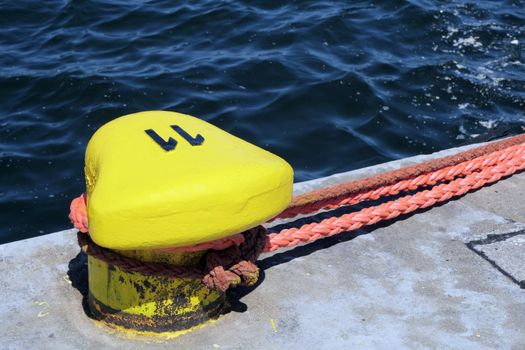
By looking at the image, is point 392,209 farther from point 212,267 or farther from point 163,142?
point 163,142

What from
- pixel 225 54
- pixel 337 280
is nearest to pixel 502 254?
pixel 337 280

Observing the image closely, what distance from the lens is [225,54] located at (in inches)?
251

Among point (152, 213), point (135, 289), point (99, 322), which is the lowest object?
point (99, 322)

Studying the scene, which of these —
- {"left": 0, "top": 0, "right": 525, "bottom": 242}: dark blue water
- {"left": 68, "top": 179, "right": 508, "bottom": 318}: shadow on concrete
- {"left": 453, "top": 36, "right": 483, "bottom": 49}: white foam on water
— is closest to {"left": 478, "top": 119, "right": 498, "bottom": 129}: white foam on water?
{"left": 0, "top": 0, "right": 525, "bottom": 242}: dark blue water

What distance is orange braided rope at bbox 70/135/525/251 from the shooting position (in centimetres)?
296

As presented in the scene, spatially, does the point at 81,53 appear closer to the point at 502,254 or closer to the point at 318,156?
the point at 318,156

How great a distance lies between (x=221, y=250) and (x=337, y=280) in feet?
1.64

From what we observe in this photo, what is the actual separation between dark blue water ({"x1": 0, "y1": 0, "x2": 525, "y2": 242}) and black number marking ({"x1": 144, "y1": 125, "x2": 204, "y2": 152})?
Result: 1.99m

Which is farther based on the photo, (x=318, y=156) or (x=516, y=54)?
(x=516, y=54)

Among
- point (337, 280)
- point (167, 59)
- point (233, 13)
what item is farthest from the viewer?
point (233, 13)

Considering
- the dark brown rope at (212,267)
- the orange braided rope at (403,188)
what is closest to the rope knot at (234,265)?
the dark brown rope at (212,267)

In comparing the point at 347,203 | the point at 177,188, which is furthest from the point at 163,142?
the point at 347,203

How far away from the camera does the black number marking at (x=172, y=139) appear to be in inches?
96.7

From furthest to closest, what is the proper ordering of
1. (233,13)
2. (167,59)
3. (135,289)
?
(233,13) → (167,59) → (135,289)
